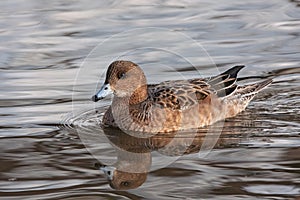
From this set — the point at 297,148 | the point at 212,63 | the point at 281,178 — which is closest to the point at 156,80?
the point at 212,63

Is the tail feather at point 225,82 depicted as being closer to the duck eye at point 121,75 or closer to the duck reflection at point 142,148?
the duck reflection at point 142,148

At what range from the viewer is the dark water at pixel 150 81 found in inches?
261

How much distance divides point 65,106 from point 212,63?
2.02m

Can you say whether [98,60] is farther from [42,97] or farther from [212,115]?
[212,115]

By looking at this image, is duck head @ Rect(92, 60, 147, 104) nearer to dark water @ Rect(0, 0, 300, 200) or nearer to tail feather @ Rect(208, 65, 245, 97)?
dark water @ Rect(0, 0, 300, 200)

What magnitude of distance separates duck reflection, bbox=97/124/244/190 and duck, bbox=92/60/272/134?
0.38ft

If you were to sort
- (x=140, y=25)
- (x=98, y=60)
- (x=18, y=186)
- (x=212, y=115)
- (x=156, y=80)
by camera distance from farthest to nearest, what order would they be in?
(x=140, y=25)
(x=98, y=60)
(x=156, y=80)
(x=212, y=115)
(x=18, y=186)

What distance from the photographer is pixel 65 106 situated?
29.1 ft

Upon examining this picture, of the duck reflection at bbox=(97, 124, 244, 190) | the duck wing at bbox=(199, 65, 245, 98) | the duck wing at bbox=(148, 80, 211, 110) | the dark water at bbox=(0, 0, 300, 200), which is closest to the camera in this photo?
the dark water at bbox=(0, 0, 300, 200)

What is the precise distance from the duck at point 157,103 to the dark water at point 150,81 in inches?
7.5

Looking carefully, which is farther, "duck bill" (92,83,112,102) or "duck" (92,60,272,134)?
"duck" (92,60,272,134)

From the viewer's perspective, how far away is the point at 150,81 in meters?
9.70

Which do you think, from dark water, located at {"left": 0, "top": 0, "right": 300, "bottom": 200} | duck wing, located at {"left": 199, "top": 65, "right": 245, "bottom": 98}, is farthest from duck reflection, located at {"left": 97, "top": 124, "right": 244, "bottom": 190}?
duck wing, located at {"left": 199, "top": 65, "right": 245, "bottom": 98}

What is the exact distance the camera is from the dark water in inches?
261
